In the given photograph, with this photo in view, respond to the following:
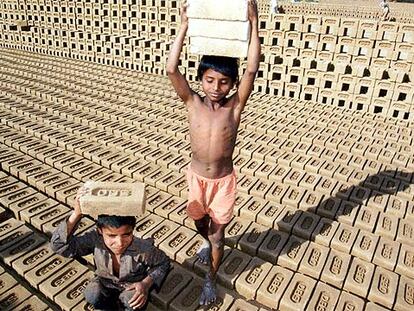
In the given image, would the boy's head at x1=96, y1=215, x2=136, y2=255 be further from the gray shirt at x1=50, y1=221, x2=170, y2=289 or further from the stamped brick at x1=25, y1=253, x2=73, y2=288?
the stamped brick at x1=25, y1=253, x2=73, y2=288

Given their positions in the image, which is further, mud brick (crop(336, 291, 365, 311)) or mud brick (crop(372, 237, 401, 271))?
mud brick (crop(372, 237, 401, 271))

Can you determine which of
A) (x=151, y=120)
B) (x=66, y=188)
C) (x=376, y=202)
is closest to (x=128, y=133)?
(x=151, y=120)

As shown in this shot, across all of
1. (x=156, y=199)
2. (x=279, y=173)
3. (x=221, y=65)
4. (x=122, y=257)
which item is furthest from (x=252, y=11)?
(x=279, y=173)

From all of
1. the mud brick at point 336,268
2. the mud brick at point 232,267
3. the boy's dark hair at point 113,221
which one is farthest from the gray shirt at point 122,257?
the mud brick at point 336,268

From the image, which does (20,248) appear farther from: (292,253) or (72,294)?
(292,253)

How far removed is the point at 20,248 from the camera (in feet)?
9.82

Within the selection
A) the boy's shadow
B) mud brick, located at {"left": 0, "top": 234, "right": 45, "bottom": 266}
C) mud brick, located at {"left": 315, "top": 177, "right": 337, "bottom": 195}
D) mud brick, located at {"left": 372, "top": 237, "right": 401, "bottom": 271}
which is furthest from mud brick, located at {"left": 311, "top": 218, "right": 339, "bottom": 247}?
mud brick, located at {"left": 0, "top": 234, "right": 45, "bottom": 266}

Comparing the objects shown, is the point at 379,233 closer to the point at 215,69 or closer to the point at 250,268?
the point at 250,268

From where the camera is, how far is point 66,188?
12.6 feet

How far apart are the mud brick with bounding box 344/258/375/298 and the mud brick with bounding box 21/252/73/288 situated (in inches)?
89.8

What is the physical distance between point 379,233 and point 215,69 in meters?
2.40

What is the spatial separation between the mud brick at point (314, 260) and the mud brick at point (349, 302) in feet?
0.85

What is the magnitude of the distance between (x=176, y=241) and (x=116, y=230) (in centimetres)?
126

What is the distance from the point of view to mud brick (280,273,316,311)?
2.57m
